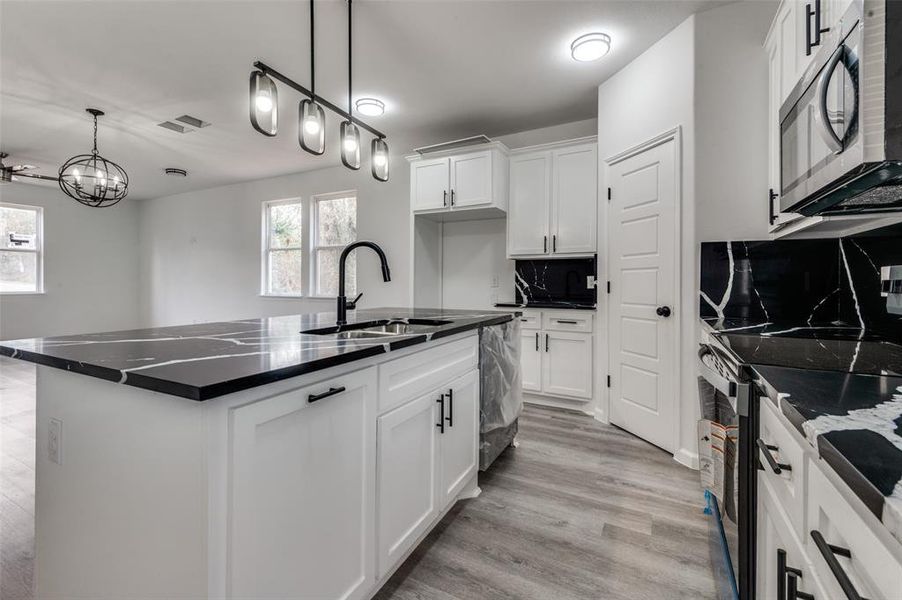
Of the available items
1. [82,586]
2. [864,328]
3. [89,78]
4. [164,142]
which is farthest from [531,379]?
[164,142]

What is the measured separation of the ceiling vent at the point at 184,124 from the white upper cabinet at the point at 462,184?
215cm

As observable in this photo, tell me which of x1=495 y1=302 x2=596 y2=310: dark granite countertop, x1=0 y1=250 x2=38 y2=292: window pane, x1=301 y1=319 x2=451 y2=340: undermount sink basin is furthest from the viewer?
x1=0 y1=250 x2=38 y2=292: window pane

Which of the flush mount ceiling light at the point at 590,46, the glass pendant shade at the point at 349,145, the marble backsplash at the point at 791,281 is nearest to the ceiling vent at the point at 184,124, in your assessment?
the glass pendant shade at the point at 349,145

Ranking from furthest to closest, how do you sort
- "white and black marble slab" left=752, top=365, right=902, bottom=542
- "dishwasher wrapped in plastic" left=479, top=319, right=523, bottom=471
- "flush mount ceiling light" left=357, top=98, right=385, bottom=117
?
"flush mount ceiling light" left=357, top=98, right=385, bottom=117 → "dishwasher wrapped in plastic" left=479, top=319, right=523, bottom=471 → "white and black marble slab" left=752, top=365, right=902, bottom=542

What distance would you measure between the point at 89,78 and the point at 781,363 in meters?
4.69

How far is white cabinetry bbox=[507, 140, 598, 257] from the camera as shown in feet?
11.3

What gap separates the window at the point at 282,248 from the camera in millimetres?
5863

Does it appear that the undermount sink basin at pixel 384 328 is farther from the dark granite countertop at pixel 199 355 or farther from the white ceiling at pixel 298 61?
the white ceiling at pixel 298 61

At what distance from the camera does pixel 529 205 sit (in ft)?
12.2

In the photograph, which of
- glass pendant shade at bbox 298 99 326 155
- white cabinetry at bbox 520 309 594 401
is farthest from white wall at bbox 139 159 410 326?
glass pendant shade at bbox 298 99 326 155

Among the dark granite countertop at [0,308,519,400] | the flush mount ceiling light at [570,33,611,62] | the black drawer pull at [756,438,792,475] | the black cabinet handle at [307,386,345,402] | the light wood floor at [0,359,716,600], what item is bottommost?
the light wood floor at [0,359,716,600]

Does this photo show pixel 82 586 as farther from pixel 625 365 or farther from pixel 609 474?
pixel 625 365

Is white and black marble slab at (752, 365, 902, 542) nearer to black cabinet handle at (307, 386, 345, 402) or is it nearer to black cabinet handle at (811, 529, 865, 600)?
black cabinet handle at (811, 529, 865, 600)

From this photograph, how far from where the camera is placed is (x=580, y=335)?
345cm
